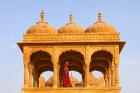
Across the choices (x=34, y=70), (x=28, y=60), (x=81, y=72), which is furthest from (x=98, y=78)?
(x=28, y=60)

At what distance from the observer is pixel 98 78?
3688 cm

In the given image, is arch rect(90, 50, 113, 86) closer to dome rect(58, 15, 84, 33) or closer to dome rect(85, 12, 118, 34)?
dome rect(85, 12, 118, 34)

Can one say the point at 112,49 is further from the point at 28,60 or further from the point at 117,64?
the point at 28,60

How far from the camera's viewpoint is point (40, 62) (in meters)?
28.9

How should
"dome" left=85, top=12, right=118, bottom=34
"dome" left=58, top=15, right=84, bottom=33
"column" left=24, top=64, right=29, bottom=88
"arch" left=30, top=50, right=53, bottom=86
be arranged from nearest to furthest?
1. "column" left=24, top=64, right=29, bottom=88
2. "dome" left=85, top=12, right=118, bottom=34
3. "dome" left=58, top=15, right=84, bottom=33
4. "arch" left=30, top=50, right=53, bottom=86

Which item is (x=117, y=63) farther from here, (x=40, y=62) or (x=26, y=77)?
(x=40, y=62)

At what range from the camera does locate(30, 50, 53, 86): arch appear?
88.6 ft

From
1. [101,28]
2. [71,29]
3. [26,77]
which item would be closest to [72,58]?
[71,29]

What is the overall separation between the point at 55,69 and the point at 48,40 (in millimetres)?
1570

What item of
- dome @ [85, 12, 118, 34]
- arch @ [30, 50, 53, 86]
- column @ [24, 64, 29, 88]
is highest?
dome @ [85, 12, 118, 34]

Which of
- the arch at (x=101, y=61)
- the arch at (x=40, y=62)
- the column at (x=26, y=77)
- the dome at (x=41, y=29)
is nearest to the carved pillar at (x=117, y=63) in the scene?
the arch at (x=101, y=61)

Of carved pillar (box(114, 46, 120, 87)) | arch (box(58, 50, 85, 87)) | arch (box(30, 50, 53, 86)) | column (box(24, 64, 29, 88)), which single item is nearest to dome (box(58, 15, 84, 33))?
arch (box(58, 50, 85, 87))

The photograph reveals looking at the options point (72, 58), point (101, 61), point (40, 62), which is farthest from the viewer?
point (101, 61)

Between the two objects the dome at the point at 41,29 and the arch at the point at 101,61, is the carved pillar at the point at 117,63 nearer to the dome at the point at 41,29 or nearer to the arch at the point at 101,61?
the arch at the point at 101,61
